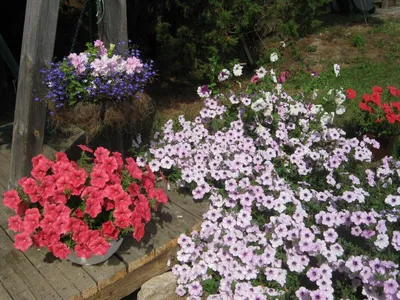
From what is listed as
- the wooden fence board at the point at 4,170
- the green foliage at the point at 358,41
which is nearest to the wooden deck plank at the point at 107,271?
the wooden fence board at the point at 4,170

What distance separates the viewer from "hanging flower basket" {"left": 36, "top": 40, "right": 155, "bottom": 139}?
2.72m

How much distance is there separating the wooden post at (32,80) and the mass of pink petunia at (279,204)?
2.88 ft

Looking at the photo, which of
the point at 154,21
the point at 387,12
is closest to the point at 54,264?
the point at 154,21

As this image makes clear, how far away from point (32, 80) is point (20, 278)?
119cm

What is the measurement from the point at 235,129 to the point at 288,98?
563 millimetres

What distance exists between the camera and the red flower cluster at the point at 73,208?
2340 millimetres

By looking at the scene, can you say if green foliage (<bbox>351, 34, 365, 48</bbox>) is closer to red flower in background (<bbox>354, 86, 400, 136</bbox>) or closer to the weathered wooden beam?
red flower in background (<bbox>354, 86, 400, 136</bbox>)

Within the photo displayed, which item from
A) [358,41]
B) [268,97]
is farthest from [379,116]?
[358,41]

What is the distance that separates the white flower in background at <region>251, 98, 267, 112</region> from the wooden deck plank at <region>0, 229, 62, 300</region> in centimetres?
192

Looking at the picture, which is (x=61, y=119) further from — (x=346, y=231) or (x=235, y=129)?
(x=346, y=231)

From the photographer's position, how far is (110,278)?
98.3 inches

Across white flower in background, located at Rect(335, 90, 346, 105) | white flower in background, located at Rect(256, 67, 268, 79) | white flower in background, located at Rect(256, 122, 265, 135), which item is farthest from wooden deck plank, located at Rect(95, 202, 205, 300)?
white flower in background, located at Rect(335, 90, 346, 105)

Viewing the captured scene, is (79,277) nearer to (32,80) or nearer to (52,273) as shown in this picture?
(52,273)

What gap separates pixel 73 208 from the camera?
2.46 m
